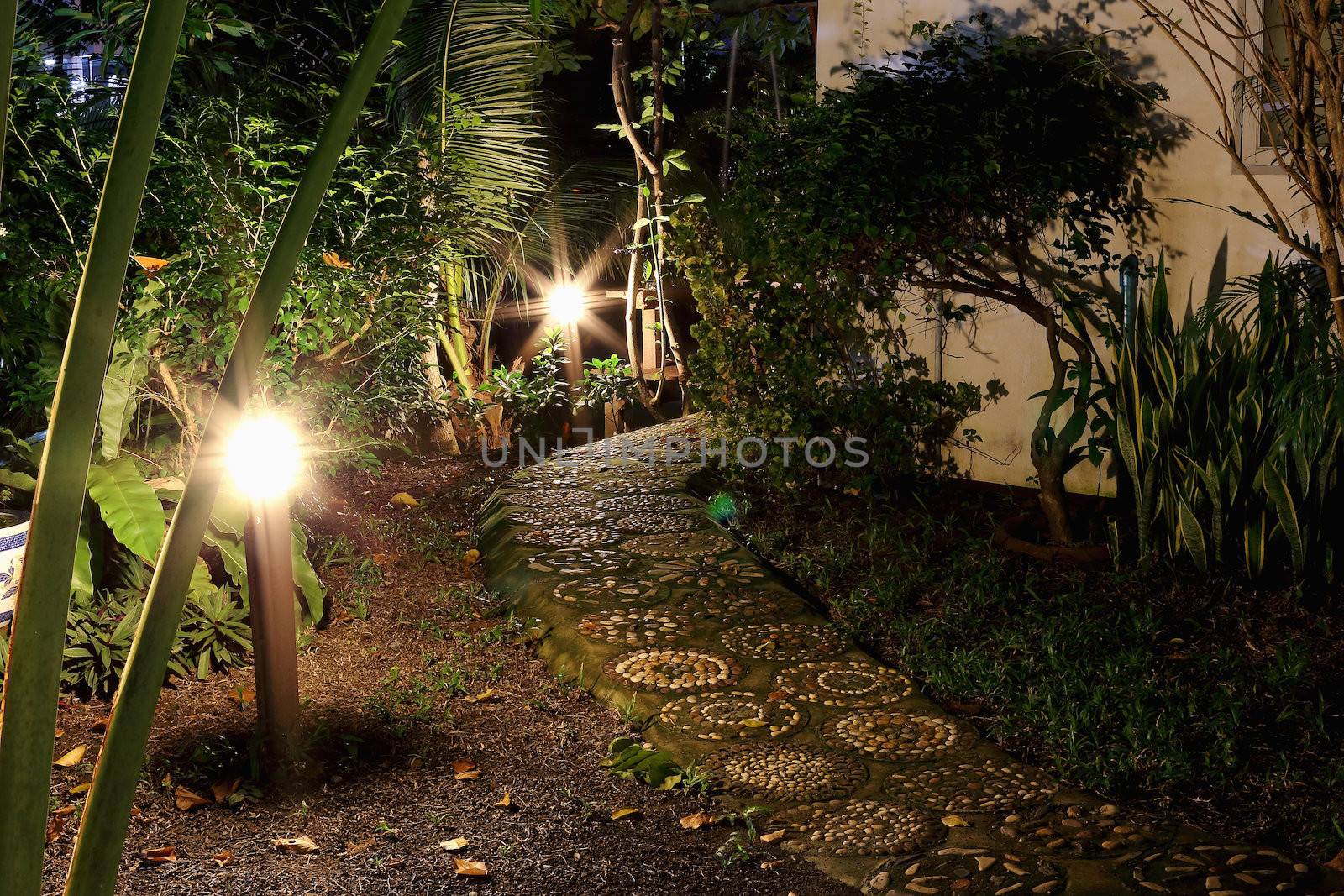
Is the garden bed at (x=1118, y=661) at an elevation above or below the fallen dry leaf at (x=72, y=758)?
above

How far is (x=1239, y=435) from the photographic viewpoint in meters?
5.00

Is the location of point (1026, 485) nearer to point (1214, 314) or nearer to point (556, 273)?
point (1214, 314)

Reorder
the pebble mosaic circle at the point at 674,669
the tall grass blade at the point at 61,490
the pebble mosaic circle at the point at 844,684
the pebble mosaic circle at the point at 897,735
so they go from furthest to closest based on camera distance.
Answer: the pebble mosaic circle at the point at 674,669, the pebble mosaic circle at the point at 844,684, the pebble mosaic circle at the point at 897,735, the tall grass blade at the point at 61,490

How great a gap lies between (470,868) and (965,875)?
1.42 m

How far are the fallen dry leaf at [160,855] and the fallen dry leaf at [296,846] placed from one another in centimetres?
28

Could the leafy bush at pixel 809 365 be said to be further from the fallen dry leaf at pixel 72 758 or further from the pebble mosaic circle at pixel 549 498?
the fallen dry leaf at pixel 72 758

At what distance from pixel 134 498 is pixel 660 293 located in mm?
5042

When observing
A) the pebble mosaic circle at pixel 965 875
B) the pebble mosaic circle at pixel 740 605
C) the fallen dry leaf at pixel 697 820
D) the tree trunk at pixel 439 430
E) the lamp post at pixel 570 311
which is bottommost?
the pebble mosaic circle at pixel 965 875

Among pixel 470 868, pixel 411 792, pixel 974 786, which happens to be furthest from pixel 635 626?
pixel 470 868

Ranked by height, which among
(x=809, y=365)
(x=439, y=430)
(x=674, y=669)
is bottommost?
(x=674, y=669)

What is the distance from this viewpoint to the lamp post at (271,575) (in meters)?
3.68

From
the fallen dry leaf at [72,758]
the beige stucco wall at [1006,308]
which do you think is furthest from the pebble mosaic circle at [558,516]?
the fallen dry leaf at [72,758]

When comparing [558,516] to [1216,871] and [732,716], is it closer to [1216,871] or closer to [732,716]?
[732,716]

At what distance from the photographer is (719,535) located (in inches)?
246
